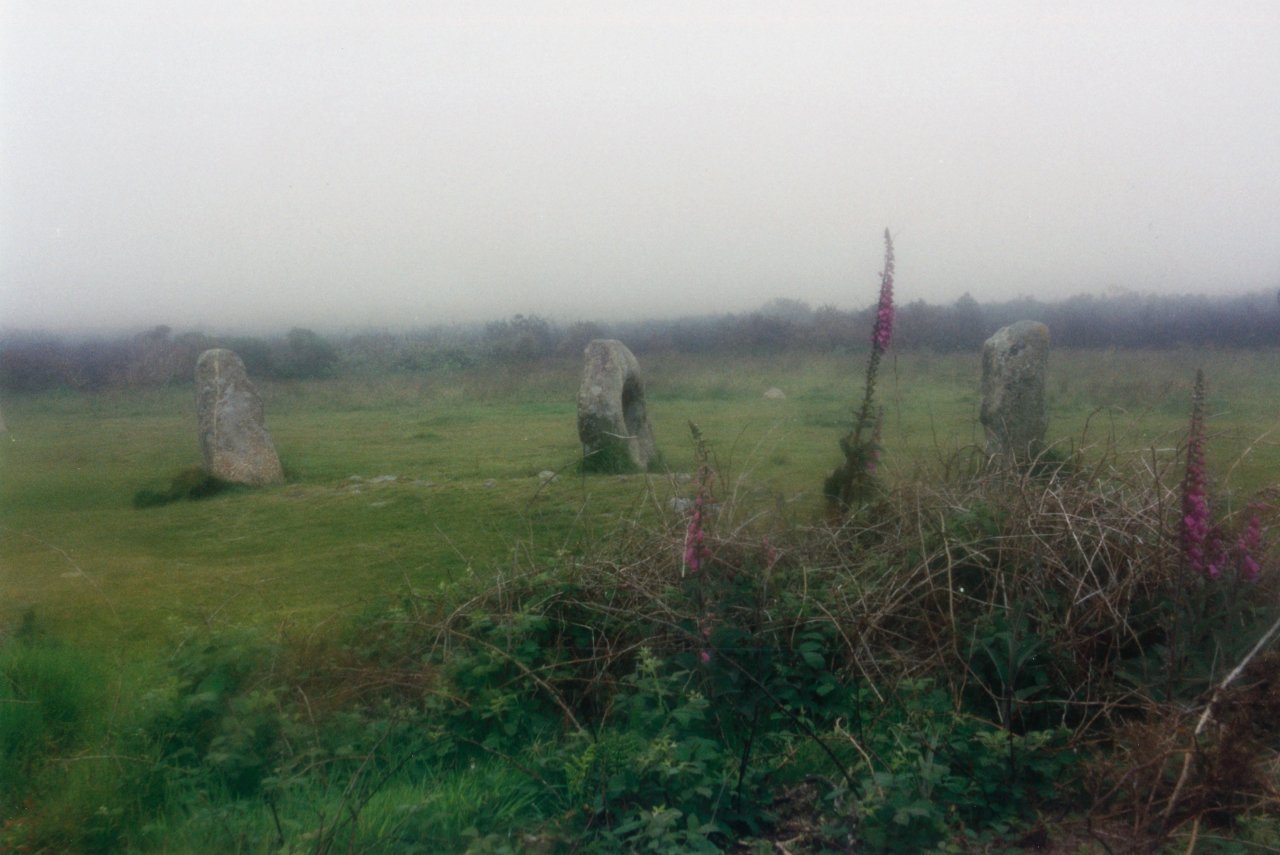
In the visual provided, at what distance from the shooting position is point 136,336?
377 cm

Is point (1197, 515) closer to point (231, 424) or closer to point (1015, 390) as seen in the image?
point (1015, 390)

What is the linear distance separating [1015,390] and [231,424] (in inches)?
138

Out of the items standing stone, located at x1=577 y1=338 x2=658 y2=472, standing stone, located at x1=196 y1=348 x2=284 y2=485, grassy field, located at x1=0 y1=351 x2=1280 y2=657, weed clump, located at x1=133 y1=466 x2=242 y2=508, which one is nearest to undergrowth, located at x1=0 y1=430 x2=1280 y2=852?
grassy field, located at x1=0 y1=351 x2=1280 y2=657

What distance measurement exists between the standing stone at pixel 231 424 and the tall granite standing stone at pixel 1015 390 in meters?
3.24

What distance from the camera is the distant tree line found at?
3.78 metres

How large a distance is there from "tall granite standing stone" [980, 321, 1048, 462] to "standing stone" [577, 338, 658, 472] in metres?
1.70

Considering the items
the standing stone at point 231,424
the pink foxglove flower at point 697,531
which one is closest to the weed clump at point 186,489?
the standing stone at point 231,424

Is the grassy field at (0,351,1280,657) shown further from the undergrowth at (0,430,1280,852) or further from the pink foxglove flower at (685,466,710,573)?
the pink foxglove flower at (685,466,710,573)

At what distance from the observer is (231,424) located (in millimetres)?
3812

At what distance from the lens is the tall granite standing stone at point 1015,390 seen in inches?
178

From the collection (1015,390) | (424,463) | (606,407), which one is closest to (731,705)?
(606,407)

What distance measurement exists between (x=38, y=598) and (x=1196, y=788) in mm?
3823

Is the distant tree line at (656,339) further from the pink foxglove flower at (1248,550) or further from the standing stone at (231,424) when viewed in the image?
A: the pink foxglove flower at (1248,550)

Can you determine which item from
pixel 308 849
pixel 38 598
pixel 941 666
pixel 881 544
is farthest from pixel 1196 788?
pixel 38 598
